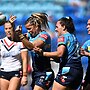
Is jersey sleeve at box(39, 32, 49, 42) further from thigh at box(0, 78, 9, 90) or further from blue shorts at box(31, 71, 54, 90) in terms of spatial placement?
thigh at box(0, 78, 9, 90)

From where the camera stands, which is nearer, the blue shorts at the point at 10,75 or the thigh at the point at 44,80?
the thigh at the point at 44,80

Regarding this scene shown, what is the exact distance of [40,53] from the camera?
5.43 meters

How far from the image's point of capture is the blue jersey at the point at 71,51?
17.8ft

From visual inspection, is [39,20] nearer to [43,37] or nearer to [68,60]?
[43,37]

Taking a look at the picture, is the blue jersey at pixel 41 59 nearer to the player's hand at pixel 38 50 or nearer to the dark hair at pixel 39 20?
the dark hair at pixel 39 20

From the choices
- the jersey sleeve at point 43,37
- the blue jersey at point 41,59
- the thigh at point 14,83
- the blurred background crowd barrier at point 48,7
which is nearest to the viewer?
the jersey sleeve at point 43,37

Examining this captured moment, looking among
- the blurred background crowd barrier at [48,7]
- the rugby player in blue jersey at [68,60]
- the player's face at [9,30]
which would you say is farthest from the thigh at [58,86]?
the blurred background crowd barrier at [48,7]

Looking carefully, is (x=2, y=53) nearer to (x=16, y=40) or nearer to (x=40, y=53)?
(x=16, y=40)

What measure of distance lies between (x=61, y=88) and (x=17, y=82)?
0.83 meters

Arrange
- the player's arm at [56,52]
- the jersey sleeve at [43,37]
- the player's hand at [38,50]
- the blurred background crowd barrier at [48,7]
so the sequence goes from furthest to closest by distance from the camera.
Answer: the blurred background crowd barrier at [48,7]
the jersey sleeve at [43,37]
the player's hand at [38,50]
the player's arm at [56,52]

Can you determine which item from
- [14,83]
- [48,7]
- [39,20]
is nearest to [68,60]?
[39,20]

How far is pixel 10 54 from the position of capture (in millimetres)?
5980

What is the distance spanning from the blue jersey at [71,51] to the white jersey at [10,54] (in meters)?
0.80

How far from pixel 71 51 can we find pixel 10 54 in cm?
101
